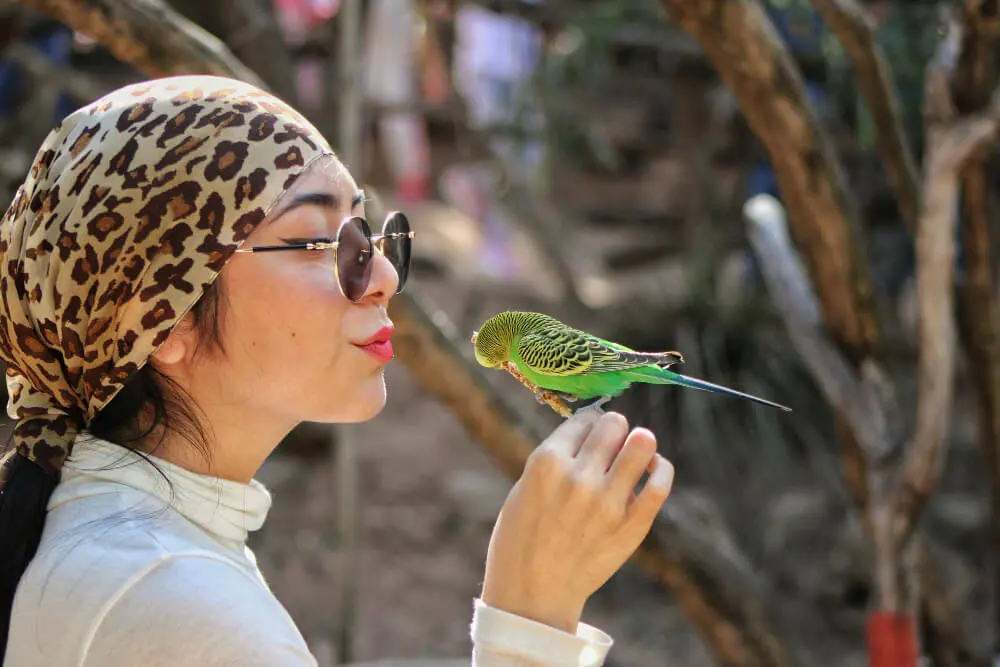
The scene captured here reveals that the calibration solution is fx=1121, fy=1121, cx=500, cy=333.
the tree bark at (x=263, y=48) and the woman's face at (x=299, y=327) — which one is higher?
the woman's face at (x=299, y=327)

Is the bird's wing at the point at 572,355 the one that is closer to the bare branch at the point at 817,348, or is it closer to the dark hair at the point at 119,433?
the dark hair at the point at 119,433

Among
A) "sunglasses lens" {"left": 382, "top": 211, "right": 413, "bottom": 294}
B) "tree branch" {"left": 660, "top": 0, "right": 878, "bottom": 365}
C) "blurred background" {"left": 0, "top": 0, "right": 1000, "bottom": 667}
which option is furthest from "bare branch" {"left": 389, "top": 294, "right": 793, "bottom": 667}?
"sunglasses lens" {"left": 382, "top": 211, "right": 413, "bottom": 294}

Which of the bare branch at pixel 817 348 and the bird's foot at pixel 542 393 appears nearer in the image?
the bird's foot at pixel 542 393

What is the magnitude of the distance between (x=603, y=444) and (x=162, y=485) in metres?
0.47

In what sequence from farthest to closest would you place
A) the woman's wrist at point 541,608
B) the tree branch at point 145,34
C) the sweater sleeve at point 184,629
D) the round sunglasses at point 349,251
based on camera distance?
the tree branch at point 145,34, the round sunglasses at point 349,251, the woman's wrist at point 541,608, the sweater sleeve at point 184,629

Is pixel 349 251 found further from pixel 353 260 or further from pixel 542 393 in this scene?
pixel 542 393

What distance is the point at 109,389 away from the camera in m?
1.22

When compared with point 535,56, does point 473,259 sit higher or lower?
lower

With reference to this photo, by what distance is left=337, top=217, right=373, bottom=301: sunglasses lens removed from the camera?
1.23m

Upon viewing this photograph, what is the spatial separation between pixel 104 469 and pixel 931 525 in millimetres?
4947

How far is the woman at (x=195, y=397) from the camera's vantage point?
105cm

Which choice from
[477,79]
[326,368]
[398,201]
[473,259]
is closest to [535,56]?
[477,79]

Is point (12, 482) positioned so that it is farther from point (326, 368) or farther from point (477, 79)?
point (477, 79)

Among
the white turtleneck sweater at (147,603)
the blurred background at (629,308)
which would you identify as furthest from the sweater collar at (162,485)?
the blurred background at (629,308)
